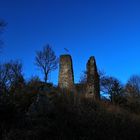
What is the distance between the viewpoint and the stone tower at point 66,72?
36.5m

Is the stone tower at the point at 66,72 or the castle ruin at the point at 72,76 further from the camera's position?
the stone tower at the point at 66,72

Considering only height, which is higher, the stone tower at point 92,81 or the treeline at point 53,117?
the stone tower at point 92,81

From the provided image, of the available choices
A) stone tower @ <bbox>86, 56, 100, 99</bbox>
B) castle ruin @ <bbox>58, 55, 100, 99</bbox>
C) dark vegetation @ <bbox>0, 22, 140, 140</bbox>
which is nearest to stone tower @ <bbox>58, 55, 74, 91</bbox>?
castle ruin @ <bbox>58, 55, 100, 99</bbox>

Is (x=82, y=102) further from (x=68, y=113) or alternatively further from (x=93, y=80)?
(x=93, y=80)

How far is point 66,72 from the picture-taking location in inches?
1465

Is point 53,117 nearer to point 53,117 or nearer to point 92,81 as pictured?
point 53,117

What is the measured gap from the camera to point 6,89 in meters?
23.7

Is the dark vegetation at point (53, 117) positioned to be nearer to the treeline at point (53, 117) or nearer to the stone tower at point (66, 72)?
the treeline at point (53, 117)

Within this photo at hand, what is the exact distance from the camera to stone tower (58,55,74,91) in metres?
36.5

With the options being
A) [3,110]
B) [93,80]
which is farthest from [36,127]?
[93,80]

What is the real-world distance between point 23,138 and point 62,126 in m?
2.73

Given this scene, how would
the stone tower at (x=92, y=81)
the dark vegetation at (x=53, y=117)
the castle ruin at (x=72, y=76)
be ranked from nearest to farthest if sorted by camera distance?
1. the dark vegetation at (x=53, y=117)
2. the stone tower at (x=92, y=81)
3. the castle ruin at (x=72, y=76)

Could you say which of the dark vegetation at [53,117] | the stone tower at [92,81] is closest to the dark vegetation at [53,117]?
the dark vegetation at [53,117]

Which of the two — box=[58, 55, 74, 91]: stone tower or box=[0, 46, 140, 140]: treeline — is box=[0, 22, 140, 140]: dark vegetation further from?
box=[58, 55, 74, 91]: stone tower
